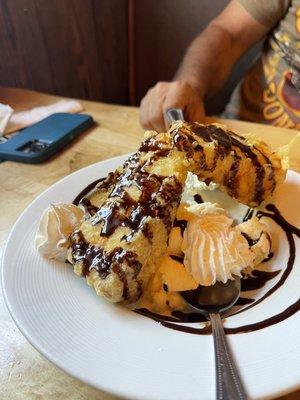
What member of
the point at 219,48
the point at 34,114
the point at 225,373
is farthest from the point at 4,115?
the point at 225,373

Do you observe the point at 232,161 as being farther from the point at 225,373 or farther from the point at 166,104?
the point at 166,104

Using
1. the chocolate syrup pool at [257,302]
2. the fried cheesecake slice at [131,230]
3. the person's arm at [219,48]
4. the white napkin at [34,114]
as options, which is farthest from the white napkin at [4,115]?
the chocolate syrup pool at [257,302]

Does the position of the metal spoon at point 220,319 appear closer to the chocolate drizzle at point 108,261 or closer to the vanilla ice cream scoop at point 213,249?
the vanilla ice cream scoop at point 213,249

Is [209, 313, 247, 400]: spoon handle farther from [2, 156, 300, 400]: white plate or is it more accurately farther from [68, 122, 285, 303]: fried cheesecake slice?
[68, 122, 285, 303]: fried cheesecake slice

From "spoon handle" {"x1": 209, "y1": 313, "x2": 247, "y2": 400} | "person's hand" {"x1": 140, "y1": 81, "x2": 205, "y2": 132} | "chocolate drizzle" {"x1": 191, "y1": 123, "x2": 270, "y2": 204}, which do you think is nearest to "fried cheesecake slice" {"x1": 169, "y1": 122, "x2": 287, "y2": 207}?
"chocolate drizzle" {"x1": 191, "y1": 123, "x2": 270, "y2": 204}

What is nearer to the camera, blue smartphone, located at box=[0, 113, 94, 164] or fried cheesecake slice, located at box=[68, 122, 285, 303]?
fried cheesecake slice, located at box=[68, 122, 285, 303]
